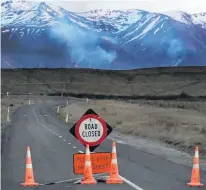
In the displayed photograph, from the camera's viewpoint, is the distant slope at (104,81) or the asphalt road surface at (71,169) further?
the distant slope at (104,81)

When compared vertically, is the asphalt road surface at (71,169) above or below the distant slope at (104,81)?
below

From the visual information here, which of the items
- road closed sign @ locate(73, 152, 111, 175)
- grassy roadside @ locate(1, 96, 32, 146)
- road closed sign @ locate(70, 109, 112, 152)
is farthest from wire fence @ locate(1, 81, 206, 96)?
road closed sign @ locate(70, 109, 112, 152)

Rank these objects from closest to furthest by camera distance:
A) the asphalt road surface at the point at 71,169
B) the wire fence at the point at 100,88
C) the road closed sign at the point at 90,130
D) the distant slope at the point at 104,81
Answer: the asphalt road surface at the point at 71,169 → the road closed sign at the point at 90,130 → the wire fence at the point at 100,88 → the distant slope at the point at 104,81

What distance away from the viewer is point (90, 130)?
11.4 metres

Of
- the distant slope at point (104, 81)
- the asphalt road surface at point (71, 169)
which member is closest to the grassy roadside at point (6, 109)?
the asphalt road surface at point (71, 169)

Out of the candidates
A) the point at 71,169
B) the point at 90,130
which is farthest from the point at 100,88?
the point at 90,130

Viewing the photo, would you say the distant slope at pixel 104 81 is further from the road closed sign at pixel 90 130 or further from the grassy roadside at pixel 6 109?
the road closed sign at pixel 90 130

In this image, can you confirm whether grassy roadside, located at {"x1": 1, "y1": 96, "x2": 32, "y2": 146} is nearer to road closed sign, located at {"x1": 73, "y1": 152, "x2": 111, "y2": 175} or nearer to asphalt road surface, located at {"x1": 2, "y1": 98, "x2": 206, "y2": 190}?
asphalt road surface, located at {"x1": 2, "y1": 98, "x2": 206, "y2": 190}

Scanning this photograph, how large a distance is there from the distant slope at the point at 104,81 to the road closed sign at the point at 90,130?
12209cm

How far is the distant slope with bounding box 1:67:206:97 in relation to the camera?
14000 cm

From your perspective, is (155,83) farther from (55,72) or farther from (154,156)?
(154,156)

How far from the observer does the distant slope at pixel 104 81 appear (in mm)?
140000

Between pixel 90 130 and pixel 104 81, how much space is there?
5519 inches

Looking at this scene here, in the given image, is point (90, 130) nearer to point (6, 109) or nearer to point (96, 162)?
point (96, 162)
